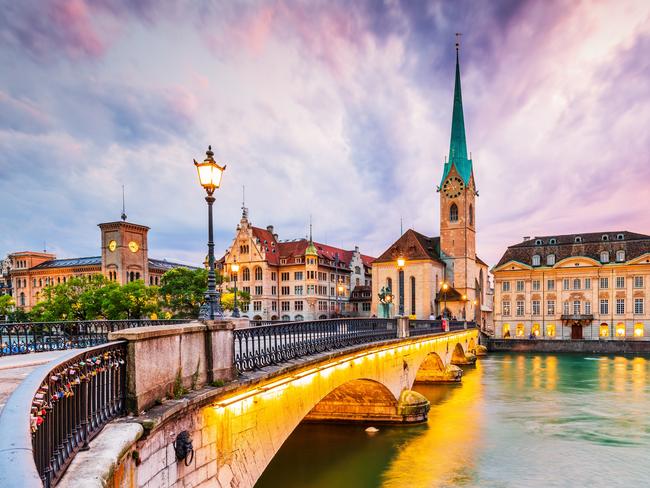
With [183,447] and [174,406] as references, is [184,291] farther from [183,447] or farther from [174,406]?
A: [174,406]

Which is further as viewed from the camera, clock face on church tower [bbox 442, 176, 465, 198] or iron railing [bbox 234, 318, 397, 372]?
clock face on church tower [bbox 442, 176, 465, 198]

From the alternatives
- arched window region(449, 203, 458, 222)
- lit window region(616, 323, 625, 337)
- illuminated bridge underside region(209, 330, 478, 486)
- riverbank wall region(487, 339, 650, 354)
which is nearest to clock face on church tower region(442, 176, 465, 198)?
arched window region(449, 203, 458, 222)

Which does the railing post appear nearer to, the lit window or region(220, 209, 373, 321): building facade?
region(220, 209, 373, 321): building facade

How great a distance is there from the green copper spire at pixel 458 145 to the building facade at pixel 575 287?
1363 centimetres

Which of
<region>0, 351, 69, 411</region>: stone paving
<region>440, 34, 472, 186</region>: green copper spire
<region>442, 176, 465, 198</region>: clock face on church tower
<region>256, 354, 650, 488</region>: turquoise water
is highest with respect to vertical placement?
<region>440, 34, 472, 186</region>: green copper spire

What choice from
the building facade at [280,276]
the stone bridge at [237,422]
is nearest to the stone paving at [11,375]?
the stone bridge at [237,422]

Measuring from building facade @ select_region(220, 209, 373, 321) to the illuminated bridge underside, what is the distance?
1877 inches

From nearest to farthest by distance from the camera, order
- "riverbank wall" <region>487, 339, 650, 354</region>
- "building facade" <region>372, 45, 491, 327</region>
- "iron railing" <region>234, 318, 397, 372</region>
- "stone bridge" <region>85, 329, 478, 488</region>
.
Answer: "stone bridge" <region>85, 329, 478, 488</region>
"iron railing" <region>234, 318, 397, 372</region>
"riverbank wall" <region>487, 339, 650, 354</region>
"building facade" <region>372, 45, 491, 327</region>

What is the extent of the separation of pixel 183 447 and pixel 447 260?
72.9 metres

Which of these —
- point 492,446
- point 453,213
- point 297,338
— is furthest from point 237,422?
point 453,213

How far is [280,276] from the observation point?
82.1 m

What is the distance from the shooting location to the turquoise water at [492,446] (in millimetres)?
17203

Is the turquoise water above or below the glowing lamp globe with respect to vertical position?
below

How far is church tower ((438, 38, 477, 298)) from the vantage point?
249ft
